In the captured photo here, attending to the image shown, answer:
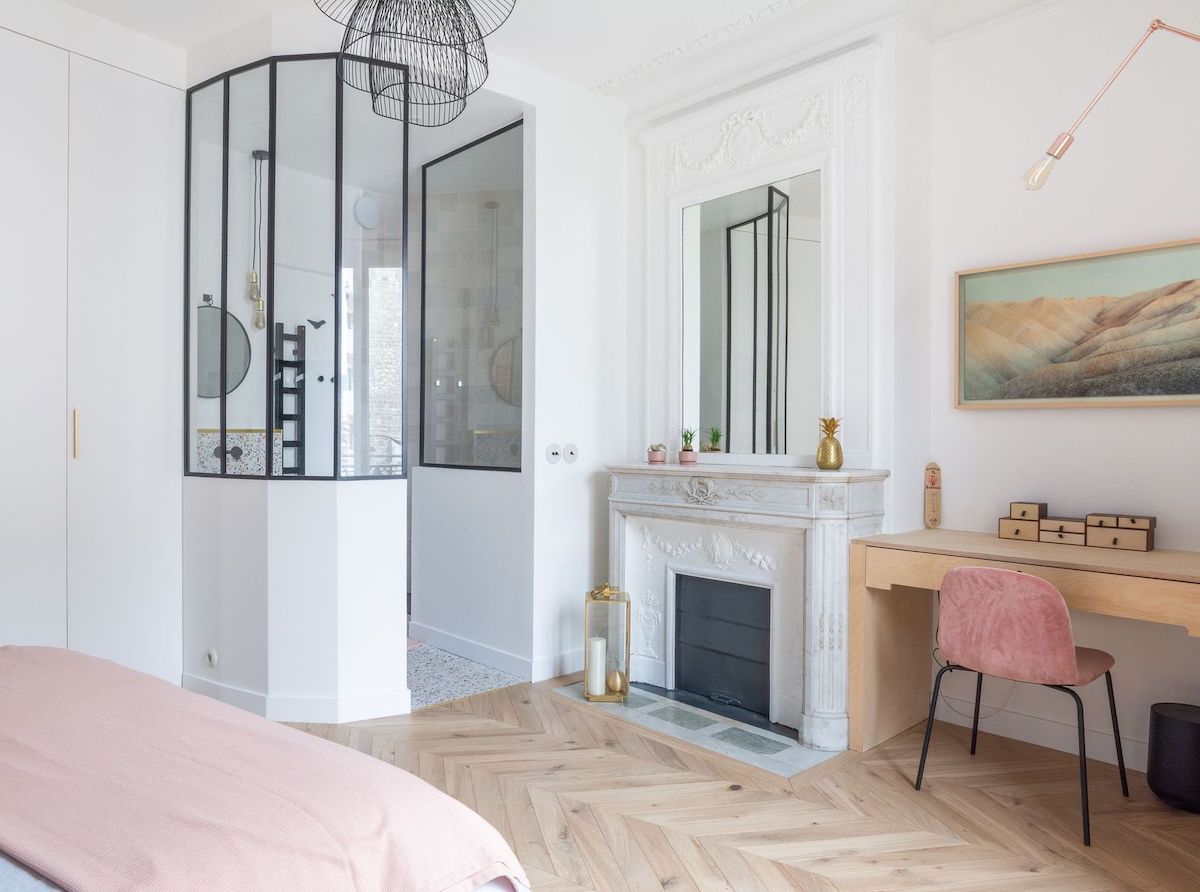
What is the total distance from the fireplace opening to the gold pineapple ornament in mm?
577

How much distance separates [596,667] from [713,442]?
3.73 feet

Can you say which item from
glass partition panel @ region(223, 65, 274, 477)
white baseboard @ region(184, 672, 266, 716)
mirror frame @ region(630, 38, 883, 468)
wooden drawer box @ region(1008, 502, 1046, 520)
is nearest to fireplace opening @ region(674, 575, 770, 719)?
mirror frame @ region(630, 38, 883, 468)

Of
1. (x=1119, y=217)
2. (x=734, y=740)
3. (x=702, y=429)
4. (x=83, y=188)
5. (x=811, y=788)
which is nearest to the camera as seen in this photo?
(x=811, y=788)

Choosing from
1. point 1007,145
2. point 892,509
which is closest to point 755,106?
point 1007,145

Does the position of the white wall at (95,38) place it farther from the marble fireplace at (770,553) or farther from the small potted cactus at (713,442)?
the small potted cactus at (713,442)

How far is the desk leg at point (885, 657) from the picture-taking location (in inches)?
119

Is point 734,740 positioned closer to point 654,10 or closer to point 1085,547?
point 1085,547

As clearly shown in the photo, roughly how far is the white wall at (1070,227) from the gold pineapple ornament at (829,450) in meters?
0.50

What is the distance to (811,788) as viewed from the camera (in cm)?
271

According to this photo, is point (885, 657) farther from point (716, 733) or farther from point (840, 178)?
point (840, 178)

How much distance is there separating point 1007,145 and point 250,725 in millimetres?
3221

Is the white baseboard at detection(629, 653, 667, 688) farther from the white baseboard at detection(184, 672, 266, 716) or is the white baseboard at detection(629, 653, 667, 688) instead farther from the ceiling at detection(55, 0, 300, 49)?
the ceiling at detection(55, 0, 300, 49)

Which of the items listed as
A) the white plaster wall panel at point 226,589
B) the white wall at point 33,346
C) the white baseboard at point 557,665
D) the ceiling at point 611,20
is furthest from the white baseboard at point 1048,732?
the white wall at point 33,346

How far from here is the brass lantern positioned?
3.57 meters
